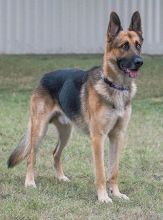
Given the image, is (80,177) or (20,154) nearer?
(20,154)

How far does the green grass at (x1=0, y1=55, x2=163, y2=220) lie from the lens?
6676mm

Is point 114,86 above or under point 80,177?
above

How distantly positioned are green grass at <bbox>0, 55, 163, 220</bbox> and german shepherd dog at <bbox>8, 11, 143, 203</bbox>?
0.89 ft

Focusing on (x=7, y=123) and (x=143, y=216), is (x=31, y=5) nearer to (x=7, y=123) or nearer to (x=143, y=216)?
(x=7, y=123)

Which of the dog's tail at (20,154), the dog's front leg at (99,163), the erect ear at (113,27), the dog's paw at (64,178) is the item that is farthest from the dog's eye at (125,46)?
the dog's paw at (64,178)

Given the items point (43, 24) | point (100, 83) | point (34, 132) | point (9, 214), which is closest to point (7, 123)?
point (34, 132)

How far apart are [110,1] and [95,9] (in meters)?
0.61

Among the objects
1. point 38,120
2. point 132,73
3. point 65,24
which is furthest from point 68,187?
point 65,24

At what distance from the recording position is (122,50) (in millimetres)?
7281

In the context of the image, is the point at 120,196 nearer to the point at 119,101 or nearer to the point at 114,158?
the point at 114,158

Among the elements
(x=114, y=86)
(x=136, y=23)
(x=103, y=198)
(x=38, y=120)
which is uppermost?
(x=136, y=23)

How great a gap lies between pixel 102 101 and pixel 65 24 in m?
15.6

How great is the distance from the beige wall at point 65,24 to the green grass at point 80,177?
262 inches

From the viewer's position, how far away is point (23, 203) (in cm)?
688
